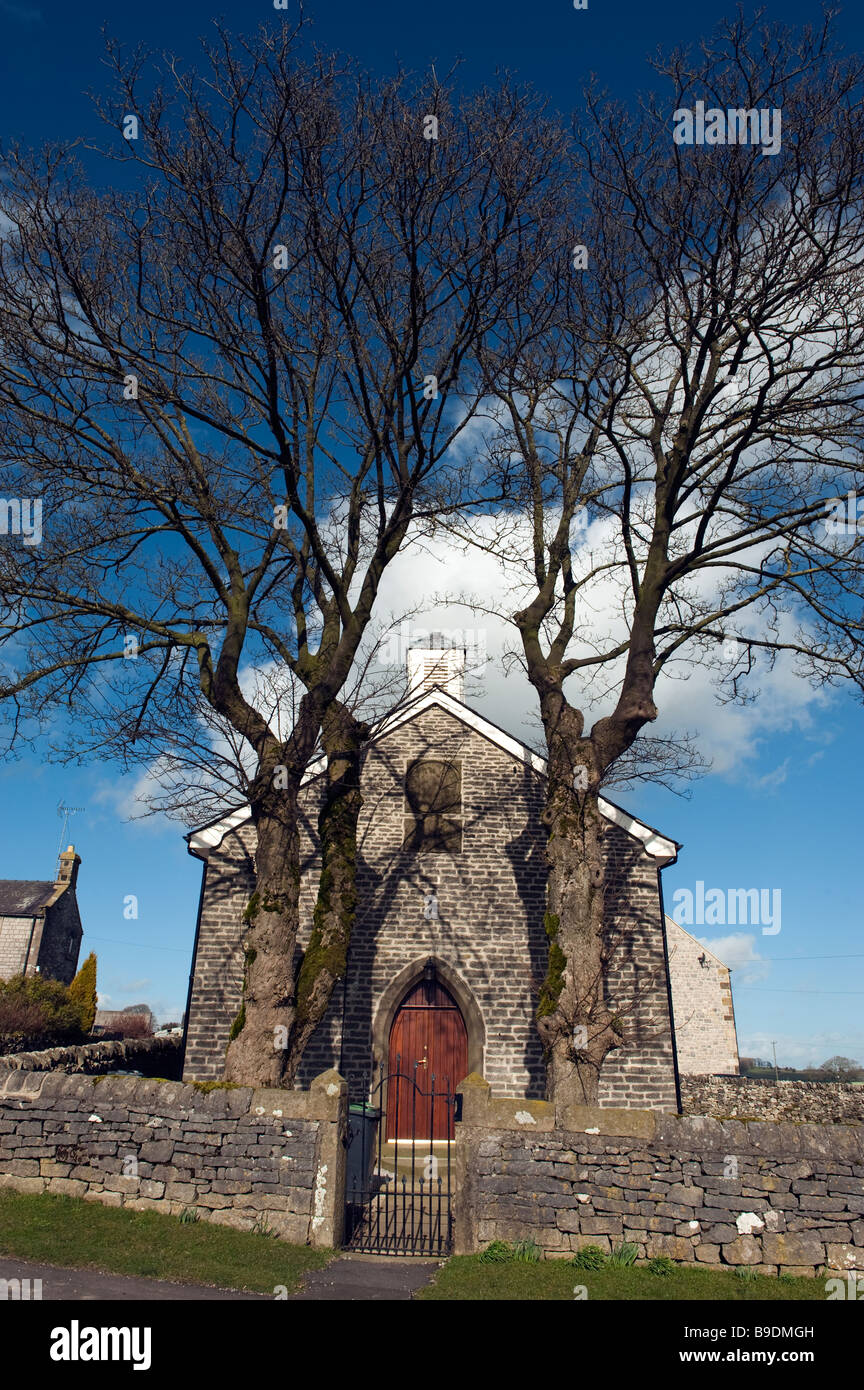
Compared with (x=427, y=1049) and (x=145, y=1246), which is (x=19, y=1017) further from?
(x=145, y=1246)

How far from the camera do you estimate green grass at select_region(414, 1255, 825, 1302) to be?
21.6 ft

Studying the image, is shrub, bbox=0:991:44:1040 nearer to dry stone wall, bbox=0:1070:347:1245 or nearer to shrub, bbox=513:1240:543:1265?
dry stone wall, bbox=0:1070:347:1245

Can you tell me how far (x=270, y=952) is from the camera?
10008 millimetres

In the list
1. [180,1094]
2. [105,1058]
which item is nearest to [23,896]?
[105,1058]

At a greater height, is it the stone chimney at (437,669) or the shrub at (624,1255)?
the stone chimney at (437,669)

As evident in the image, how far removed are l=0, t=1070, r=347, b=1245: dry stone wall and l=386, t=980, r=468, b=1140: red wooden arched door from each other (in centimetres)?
604

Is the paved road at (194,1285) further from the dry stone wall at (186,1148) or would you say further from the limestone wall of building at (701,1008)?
the limestone wall of building at (701,1008)

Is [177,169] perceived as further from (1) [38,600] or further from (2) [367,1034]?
Result: (2) [367,1034]

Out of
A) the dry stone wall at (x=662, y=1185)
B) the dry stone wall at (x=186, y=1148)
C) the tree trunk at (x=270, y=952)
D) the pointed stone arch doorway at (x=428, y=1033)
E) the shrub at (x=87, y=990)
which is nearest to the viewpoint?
the dry stone wall at (x=662, y=1185)

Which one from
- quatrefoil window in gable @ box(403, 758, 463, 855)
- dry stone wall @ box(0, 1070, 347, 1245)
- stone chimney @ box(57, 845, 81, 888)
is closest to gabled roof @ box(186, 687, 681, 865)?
quatrefoil window in gable @ box(403, 758, 463, 855)

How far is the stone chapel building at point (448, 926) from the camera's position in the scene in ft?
45.6

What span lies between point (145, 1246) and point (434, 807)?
919 cm

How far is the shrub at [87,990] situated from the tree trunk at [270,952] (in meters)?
29.1

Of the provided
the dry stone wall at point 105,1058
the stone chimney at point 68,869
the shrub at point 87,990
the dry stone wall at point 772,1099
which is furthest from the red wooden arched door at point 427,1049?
the stone chimney at point 68,869
